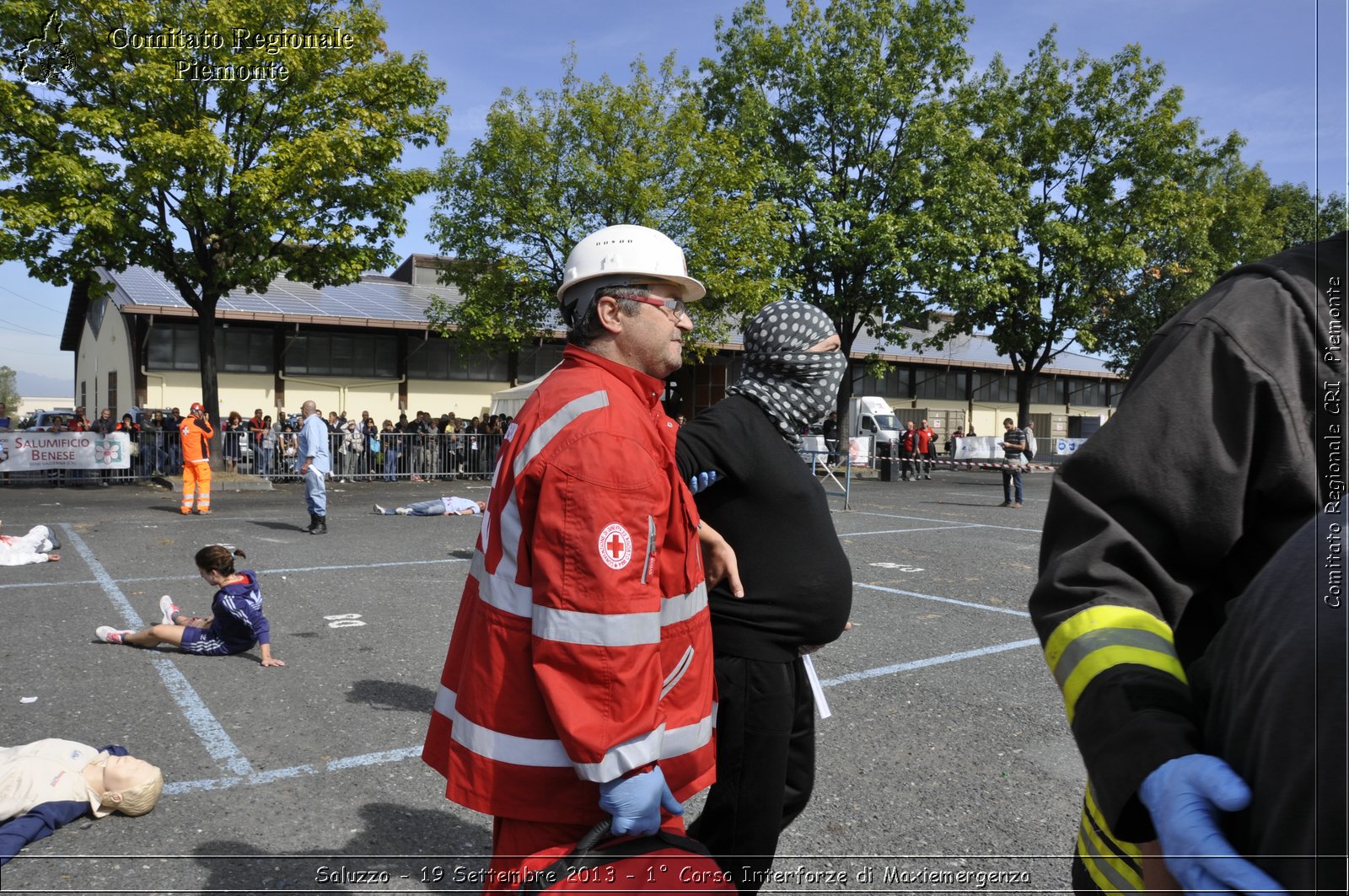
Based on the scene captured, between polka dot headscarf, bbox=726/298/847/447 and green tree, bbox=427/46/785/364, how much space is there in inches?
815

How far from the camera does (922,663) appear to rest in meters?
6.12

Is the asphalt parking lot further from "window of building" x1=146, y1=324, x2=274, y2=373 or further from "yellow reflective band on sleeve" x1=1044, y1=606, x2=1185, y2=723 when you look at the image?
"window of building" x1=146, y1=324, x2=274, y2=373

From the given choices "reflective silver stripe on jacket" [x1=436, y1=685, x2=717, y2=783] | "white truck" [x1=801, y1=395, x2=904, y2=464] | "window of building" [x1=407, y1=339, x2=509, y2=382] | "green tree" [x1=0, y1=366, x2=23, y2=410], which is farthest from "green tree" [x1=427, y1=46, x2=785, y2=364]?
"green tree" [x1=0, y1=366, x2=23, y2=410]

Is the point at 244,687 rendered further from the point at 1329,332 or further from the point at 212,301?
the point at 212,301

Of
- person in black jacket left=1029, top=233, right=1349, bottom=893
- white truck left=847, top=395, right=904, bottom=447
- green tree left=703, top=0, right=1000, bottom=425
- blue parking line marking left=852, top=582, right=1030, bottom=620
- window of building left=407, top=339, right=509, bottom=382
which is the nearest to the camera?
person in black jacket left=1029, top=233, right=1349, bottom=893

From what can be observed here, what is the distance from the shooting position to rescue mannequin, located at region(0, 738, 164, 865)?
11.4ft

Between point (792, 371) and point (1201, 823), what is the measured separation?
203 cm

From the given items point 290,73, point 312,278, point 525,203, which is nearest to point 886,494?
point 525,203

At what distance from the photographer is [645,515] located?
1.87 m

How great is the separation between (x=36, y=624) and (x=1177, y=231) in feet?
→ 114

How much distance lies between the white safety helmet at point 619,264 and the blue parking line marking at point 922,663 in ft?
12.2

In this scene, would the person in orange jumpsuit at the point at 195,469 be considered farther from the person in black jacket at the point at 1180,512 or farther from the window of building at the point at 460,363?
the window of building at the point at 460,363

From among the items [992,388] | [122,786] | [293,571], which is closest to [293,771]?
[122,786]

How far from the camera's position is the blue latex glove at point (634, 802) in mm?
1765
